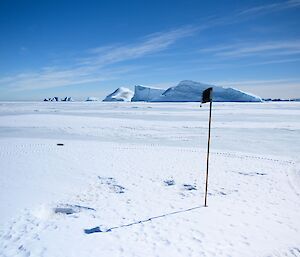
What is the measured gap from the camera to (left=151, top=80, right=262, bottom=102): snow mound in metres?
95.9

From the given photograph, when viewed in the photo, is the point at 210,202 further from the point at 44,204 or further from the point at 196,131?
the point at 196,131

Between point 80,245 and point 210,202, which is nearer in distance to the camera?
point 80,245

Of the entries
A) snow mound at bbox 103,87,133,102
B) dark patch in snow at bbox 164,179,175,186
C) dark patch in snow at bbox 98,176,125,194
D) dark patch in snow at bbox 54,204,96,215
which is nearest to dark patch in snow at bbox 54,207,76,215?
dark patch in snow at bbox 54,204,96,215

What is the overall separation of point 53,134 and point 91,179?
9.68 metres

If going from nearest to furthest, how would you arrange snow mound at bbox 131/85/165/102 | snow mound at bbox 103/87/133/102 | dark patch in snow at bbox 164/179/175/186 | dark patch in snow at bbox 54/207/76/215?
dark patch in snow at bbox 54/207/76/215 → dark patch in snow at bbox 164/179/175/186 → snow mound at bbox 131/85/165/102 → snow mound at bbox 103/87/133/102

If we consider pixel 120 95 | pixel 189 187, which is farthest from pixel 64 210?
pixel 120 95

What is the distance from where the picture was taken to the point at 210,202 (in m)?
6.48

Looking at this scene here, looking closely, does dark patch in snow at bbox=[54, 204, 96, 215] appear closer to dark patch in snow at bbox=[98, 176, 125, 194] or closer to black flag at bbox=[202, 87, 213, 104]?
dark patch in snow at bbox=[98, 176, 125, 194]

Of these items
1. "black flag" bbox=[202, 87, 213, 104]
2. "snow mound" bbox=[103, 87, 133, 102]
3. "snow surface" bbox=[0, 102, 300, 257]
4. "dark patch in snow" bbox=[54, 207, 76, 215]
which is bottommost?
"dark patch in snow" bbox=[54, 207, 76, 215]

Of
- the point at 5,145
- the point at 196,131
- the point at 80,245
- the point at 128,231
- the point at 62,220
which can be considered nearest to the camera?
the point at 80,245

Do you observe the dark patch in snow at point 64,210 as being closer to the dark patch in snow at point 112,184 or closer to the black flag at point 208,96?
the dark patch in snow at point 112,184

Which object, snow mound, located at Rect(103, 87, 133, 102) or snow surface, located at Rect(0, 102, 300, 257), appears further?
snow mound, located at Rect(103, 87, 133, 102)

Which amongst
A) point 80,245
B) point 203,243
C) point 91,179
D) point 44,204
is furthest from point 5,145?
point 203,243

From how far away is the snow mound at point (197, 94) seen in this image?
3778 inches
